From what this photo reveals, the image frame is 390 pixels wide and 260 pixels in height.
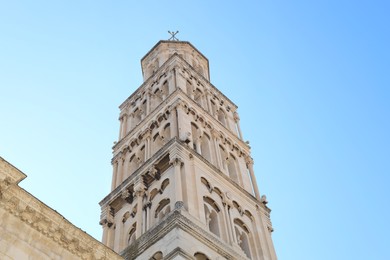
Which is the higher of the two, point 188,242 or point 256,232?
point 256,232

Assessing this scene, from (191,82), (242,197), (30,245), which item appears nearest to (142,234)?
(242,197)

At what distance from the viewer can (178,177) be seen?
26.1 metres

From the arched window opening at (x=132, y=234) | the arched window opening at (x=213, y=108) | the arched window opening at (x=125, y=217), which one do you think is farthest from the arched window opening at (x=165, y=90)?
the arched window opening at (x=132, y=234)

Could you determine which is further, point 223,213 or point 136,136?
point 136,136

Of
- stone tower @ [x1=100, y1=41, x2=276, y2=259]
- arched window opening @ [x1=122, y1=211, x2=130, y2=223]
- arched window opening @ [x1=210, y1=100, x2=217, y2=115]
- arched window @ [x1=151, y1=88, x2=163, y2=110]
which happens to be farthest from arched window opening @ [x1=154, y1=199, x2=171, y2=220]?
arched window opening @ [x1=210, y1=100, x2=217, y2=115]

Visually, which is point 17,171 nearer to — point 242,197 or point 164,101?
point 242,197

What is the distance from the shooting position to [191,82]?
3750cm

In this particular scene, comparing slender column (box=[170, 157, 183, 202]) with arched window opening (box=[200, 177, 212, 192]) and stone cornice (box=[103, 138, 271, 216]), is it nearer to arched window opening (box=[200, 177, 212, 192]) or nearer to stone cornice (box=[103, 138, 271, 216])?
stone cornice (box=[103, 138, 271, 216])

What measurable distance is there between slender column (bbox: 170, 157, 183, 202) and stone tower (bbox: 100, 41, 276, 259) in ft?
0.16

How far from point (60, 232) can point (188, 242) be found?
9433mm

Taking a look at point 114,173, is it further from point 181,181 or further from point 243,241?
point 243,241

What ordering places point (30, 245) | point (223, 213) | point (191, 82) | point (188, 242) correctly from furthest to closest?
point (191, 82) < point (223, 213) < point (188, 242) < point (30, 245)

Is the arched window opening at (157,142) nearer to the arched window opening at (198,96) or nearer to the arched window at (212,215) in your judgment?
the arched window opening at (198,96)

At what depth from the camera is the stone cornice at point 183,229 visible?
22844mm
